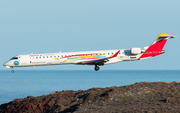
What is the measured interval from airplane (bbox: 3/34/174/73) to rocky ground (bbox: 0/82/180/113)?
12865 millimetres

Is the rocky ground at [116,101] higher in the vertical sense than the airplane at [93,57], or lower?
lower

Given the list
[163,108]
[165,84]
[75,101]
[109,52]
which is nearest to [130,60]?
[109,52]

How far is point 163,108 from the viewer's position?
21812 mm

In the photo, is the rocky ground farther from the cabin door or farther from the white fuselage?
the cabin door

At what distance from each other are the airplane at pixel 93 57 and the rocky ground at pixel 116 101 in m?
12.9

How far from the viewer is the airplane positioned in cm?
4353

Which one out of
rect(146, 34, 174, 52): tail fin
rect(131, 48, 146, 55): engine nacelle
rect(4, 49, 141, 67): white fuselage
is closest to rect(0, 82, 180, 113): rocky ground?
rect(4, 49, 141, 67): white fuselage

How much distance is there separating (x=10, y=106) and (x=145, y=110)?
18022 millimetres

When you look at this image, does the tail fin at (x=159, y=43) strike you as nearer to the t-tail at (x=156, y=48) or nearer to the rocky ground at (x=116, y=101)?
the t-tail at (x=156, y=48)

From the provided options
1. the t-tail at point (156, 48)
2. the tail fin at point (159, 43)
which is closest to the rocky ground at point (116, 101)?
the t-tail at point (156, 48)

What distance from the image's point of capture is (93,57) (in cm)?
4353

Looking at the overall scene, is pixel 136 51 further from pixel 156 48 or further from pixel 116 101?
pixel 116 101

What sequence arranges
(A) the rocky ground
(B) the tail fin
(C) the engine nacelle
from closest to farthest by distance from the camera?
(A) the rocky ground → (C) the engine nacelle → (B) the tail fin

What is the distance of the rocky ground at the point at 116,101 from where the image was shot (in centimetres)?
2258
